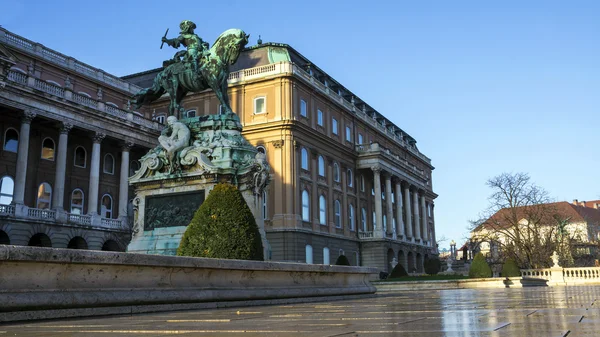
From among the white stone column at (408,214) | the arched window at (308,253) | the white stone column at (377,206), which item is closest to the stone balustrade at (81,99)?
the arched window at (308,253)

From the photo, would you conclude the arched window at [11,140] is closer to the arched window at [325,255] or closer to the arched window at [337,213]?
the arched window at [325,255]

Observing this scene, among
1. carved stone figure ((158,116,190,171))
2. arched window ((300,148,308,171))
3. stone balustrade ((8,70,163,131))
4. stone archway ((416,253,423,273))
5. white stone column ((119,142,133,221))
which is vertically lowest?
stone archway ((416,253,423,273))

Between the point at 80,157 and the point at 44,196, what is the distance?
181 inches

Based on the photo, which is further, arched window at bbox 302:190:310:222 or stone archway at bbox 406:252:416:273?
stone archway at bbox 406:252:416:273

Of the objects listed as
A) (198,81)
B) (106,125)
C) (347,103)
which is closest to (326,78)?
(347,103)

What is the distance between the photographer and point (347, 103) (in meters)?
58.3

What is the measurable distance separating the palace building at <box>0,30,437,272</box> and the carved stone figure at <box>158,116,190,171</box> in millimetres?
18278

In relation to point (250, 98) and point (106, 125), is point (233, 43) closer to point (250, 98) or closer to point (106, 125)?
point (106, 125)

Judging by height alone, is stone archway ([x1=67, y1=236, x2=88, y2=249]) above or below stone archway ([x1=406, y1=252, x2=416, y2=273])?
above

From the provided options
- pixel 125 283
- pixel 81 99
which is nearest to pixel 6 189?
pixel 81 99

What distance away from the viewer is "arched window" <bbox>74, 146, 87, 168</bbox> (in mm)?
43750

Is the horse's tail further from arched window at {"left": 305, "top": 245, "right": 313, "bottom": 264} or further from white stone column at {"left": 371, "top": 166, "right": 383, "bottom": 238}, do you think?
white stone column at {"left": 371, "top": 166, "right": 383, "bottom": 238}

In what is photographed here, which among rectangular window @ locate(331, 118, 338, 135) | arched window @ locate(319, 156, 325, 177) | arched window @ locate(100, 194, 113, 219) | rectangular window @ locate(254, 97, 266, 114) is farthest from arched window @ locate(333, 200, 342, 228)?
arched window @ locate(100, 194, 113, 219)

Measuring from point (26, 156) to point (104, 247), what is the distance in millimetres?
8596
